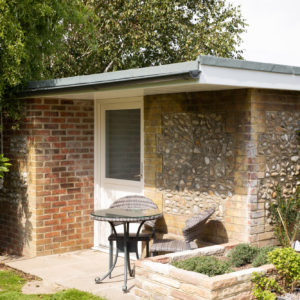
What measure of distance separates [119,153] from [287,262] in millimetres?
3465

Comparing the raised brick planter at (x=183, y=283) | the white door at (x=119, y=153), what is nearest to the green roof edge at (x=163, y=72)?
the white door at (x=119, y=153)

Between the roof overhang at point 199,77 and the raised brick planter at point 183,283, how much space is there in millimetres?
1820

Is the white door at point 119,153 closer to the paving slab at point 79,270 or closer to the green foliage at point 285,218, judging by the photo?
the paving slab at point 79,270

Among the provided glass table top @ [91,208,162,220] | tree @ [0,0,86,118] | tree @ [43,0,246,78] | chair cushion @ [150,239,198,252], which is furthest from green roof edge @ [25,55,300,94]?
tree @ [43,0,246,78]

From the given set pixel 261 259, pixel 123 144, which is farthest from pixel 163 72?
pixel 123 144

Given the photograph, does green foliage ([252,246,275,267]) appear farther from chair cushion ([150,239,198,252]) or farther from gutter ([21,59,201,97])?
gutter ([21,59,201,97])

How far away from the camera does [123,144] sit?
301 inches

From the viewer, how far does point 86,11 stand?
33.0 feet

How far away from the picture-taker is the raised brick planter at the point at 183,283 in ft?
14.8

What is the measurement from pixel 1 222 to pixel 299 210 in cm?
465

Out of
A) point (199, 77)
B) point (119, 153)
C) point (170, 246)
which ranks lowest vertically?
point (170, 246)

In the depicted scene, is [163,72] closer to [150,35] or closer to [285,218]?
[285,218]

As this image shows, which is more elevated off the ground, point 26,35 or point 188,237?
point 26,35

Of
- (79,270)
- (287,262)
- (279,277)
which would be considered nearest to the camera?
(287,262)
